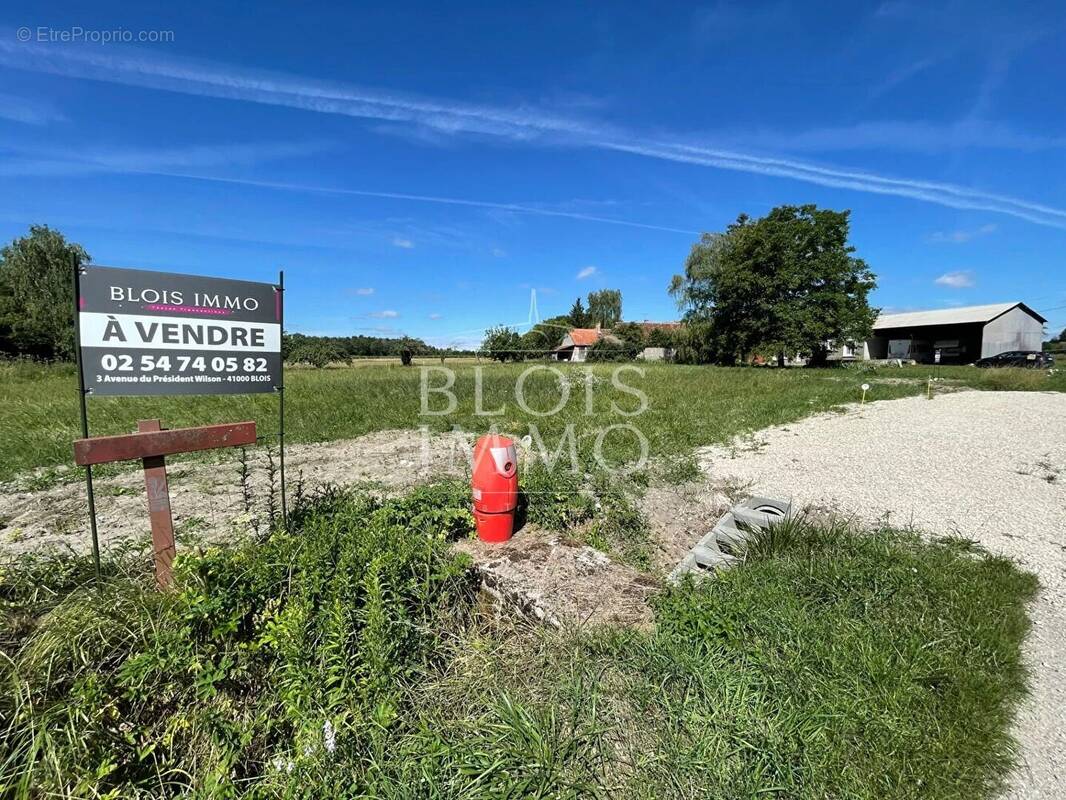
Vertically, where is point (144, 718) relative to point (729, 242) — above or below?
below

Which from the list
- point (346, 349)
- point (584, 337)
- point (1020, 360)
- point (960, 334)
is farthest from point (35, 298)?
point (960, 334)

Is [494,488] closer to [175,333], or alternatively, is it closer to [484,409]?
[175,333]

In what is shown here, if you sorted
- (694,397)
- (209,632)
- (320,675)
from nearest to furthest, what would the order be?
(320,675), (209,632), (694,397)

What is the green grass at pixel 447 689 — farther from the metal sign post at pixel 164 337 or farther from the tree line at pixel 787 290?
the tree line at pixel 787 290

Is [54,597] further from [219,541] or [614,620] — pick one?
[614,620]

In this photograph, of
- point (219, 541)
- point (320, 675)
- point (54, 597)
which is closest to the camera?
point (320, 675)

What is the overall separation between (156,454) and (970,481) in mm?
8263

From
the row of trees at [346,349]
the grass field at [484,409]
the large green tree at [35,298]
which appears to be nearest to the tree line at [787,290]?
the grass field at [484,409]

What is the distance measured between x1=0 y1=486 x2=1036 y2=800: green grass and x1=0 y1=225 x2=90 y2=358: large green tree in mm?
41717

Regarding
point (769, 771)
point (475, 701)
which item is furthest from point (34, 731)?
point (769, 771)

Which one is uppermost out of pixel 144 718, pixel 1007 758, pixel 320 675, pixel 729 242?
pixel 729 242

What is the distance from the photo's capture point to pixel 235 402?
1070cm

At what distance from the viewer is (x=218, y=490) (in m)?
5.39

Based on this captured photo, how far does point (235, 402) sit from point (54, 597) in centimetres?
967
